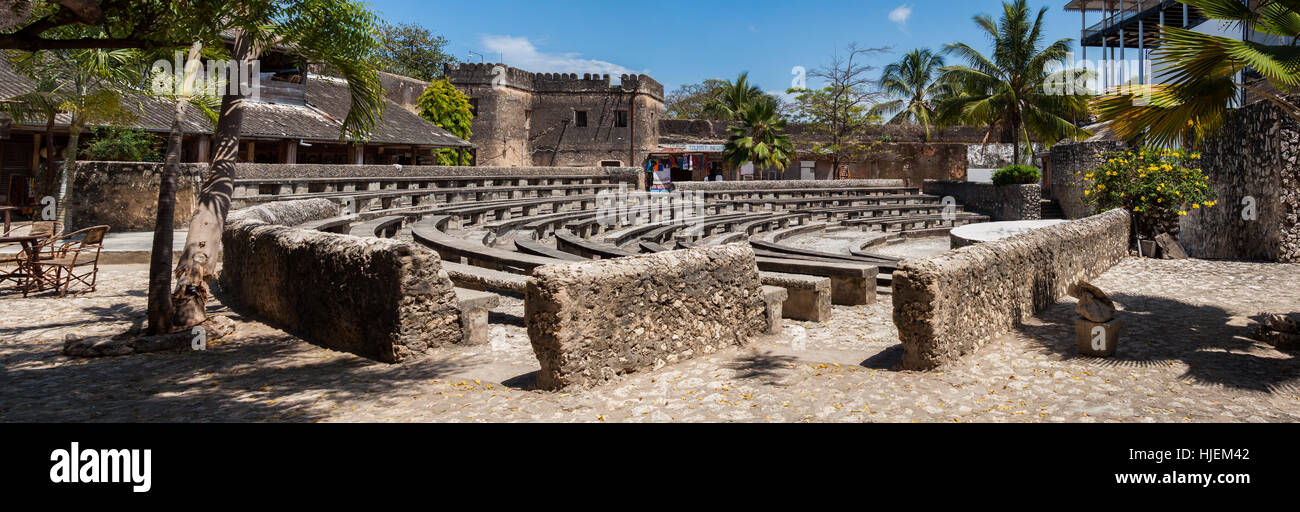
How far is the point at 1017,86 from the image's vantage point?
30.0 metres

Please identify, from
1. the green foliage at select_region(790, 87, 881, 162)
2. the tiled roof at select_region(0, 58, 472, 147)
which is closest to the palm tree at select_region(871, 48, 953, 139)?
the green foliage at select_region(790, 87, 881, 162)

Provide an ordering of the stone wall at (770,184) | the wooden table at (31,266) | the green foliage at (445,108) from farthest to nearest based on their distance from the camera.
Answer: the green foliage at (445,108)
the stone wall at (770,184)
the wooden table at (31,266)

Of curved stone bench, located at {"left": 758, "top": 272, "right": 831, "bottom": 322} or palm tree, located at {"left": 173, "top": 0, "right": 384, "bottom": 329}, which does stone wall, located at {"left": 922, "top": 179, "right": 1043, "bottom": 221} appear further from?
palm tree, located at {"left": 173, "top": 0, "right": 384, "bottom": 329}

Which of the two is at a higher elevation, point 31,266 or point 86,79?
point 86,79

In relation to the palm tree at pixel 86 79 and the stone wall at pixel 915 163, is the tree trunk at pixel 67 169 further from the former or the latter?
the stone wall at pixel 915 163

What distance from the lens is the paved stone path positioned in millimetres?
4727

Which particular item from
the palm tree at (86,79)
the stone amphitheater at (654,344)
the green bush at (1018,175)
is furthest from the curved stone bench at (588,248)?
the green bush at (1018,175)

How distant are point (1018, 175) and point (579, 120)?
77.1 ft

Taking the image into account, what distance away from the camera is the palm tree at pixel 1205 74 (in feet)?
20.9

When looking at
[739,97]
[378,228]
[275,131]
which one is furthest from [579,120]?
[378,228]

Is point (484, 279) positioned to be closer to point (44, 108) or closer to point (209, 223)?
point (209, 223)

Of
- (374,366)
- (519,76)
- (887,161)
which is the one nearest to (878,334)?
(374,366)

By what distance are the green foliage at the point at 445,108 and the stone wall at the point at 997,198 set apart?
20904mm

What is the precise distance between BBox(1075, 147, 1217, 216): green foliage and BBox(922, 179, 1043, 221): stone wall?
1088 cm
